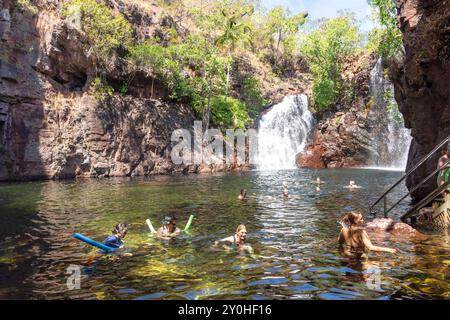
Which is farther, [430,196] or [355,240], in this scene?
[430,196]

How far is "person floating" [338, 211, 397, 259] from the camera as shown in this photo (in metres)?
9.89

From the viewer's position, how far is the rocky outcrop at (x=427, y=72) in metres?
15.2

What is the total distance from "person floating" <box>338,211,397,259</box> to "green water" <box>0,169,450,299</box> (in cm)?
28

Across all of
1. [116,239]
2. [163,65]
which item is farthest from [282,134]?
[116,239]

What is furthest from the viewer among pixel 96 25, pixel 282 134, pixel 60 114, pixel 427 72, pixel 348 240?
pixel 282 134

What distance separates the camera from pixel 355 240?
10.3 metres

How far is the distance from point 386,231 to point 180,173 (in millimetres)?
32028

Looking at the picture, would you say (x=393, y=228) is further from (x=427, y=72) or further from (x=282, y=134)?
(x=282, y=134)

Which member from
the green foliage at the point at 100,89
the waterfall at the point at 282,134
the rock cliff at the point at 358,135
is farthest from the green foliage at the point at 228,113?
the green foliage at the point at 100,89

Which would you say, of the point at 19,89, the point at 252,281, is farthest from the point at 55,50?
the point at 252,281

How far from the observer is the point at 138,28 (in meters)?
50.5

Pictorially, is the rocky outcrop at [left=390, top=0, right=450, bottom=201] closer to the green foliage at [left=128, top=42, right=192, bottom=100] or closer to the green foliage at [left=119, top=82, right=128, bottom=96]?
the green foliage at [left=128, top=42, right=192, bottom=100]

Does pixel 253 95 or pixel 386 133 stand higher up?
pixel 253 95

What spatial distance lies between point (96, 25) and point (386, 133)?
37.4m
